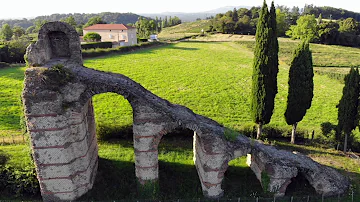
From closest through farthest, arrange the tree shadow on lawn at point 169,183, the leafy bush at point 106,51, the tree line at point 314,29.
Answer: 1. the tree shadow on lawn at point 169,183
2. the leafy bush at point 106,51
3. the tree line at point 314,29

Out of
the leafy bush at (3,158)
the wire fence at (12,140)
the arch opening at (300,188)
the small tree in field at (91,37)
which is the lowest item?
the arch opening at (300,188)

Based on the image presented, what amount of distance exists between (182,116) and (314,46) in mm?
75986

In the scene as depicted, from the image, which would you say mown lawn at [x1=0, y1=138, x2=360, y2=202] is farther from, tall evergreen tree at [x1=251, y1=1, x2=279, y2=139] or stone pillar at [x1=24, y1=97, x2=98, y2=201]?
tall evergreen tree at [x1=251, y1=1, x2=279, y2=139]

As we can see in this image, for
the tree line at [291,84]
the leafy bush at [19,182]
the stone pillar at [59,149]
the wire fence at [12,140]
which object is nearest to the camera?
the stone pillar at [59,149]

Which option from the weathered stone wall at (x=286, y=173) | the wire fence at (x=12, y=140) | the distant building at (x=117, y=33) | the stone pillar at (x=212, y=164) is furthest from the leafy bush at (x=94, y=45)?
the weathered stone wall at (x=286, y=173)

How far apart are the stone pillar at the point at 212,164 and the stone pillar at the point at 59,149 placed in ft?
20.8

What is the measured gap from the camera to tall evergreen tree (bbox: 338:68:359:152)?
18.9m

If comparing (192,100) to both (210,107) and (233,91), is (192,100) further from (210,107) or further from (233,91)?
(233,91)

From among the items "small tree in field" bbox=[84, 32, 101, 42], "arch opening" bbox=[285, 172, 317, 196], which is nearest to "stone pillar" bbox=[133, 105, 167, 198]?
"arch opening" bbox=[285, 172, 317, 196]

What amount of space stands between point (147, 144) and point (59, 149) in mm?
4325

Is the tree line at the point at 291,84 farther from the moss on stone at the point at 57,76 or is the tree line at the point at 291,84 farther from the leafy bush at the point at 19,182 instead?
the leafy bush at the point at 19,182

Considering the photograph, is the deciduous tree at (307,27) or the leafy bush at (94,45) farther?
the deciduous tree at (307,27)

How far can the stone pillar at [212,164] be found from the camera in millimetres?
14406

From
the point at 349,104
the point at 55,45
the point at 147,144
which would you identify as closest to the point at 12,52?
the point at 55,45
